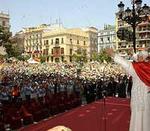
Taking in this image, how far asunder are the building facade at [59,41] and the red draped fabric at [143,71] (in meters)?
102

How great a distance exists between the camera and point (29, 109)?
15922mm

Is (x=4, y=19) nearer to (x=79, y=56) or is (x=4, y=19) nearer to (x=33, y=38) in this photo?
(x=33, y=38)

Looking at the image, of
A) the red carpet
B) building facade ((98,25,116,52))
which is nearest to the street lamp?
the red carpet

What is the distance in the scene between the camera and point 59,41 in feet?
390

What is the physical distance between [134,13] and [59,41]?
4027 inches

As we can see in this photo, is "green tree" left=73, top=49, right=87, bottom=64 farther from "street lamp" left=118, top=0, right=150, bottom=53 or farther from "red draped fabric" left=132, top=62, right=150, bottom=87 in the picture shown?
"red draped fabric" left=132, top=62, right=150, bottom=87

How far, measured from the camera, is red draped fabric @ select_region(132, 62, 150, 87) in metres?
7.43

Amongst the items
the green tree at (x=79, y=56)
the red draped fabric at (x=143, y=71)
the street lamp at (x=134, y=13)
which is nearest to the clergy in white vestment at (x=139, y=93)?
the red draped fabric at (x=143, y=71)

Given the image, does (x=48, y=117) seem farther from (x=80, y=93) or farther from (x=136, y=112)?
(x=136, y=112)

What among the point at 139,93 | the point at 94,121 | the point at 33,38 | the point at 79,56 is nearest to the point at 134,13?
the point at 94,121

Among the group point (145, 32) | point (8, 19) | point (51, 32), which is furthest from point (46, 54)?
point (145, 32)

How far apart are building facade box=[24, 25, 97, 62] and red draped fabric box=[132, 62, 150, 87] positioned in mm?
102246

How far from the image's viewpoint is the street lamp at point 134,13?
17.0 m

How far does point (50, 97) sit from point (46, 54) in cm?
10551
